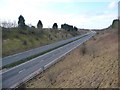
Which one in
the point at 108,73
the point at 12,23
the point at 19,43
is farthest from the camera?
the point at 12,23

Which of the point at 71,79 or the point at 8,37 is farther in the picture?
the point at 8,37

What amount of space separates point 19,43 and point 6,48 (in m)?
8.36

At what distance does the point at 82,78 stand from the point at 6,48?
115ft

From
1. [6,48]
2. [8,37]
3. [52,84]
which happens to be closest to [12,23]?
[8,37]

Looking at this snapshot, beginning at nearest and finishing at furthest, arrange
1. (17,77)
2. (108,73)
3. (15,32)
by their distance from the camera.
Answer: (108,73), (17,77), (15,32)

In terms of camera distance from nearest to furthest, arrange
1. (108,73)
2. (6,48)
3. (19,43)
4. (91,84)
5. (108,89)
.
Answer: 1. (108,89)
2. (91,84)
3. (108,73)
4. (6,48)
5. (19,43)

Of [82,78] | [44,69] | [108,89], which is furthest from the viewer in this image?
[44,69]

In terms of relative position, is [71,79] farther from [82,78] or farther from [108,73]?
[108,73]

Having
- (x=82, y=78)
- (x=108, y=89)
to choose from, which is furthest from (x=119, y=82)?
(x=82, y=78)

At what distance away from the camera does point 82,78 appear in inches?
856

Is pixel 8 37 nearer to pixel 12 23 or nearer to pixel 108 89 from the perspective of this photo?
pixel 12 23

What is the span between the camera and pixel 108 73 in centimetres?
2012

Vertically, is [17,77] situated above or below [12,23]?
below

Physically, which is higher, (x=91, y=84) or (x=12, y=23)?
(x=12, y=23)
